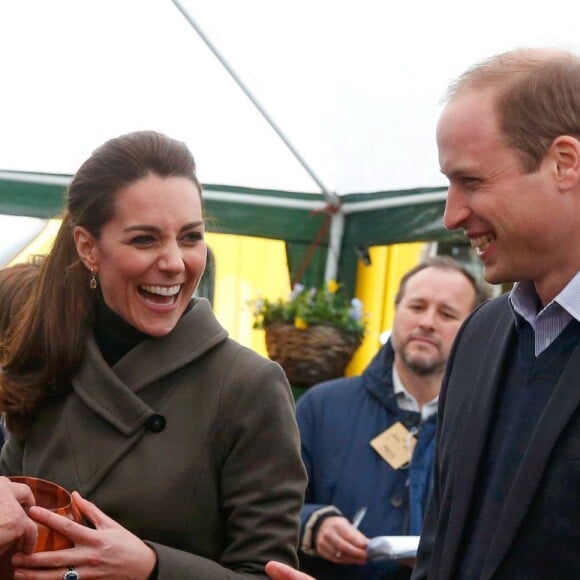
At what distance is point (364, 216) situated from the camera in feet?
18.7

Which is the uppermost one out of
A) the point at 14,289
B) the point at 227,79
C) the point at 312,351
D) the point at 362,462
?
the point at 227,79

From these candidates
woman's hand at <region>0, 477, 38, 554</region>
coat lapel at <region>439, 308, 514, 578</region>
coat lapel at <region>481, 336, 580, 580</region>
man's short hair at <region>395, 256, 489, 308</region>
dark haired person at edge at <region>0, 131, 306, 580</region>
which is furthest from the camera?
man's short hair at <region>395, 256, 489, 308</region>

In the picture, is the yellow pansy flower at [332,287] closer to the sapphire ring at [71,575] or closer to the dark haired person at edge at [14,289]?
the dark haired person at edge at [14,289]

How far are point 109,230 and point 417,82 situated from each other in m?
3.09

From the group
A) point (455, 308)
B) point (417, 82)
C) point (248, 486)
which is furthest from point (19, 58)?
point (248, 486)

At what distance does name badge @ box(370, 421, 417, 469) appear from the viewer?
314 cm

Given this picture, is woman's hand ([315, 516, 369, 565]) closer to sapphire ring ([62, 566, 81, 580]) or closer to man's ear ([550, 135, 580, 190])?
sapphire ring ([62, 566, 81, 580])

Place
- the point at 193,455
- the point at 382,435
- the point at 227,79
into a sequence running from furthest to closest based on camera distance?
the point at 227,79 → the point at 382,435 → the point at 193,455

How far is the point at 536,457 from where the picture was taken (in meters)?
1.45

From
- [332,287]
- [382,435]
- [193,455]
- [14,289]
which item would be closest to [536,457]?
[193,455]

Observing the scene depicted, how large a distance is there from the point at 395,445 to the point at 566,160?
174cm

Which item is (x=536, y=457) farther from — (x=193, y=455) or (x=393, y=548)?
(x=393, y=548)

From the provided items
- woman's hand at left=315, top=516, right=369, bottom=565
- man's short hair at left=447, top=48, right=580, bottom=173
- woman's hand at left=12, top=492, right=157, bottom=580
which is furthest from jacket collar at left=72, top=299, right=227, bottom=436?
woman's hand at left=315, top=516, right=369, bottom=565

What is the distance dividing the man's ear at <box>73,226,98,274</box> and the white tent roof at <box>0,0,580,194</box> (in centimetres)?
287
